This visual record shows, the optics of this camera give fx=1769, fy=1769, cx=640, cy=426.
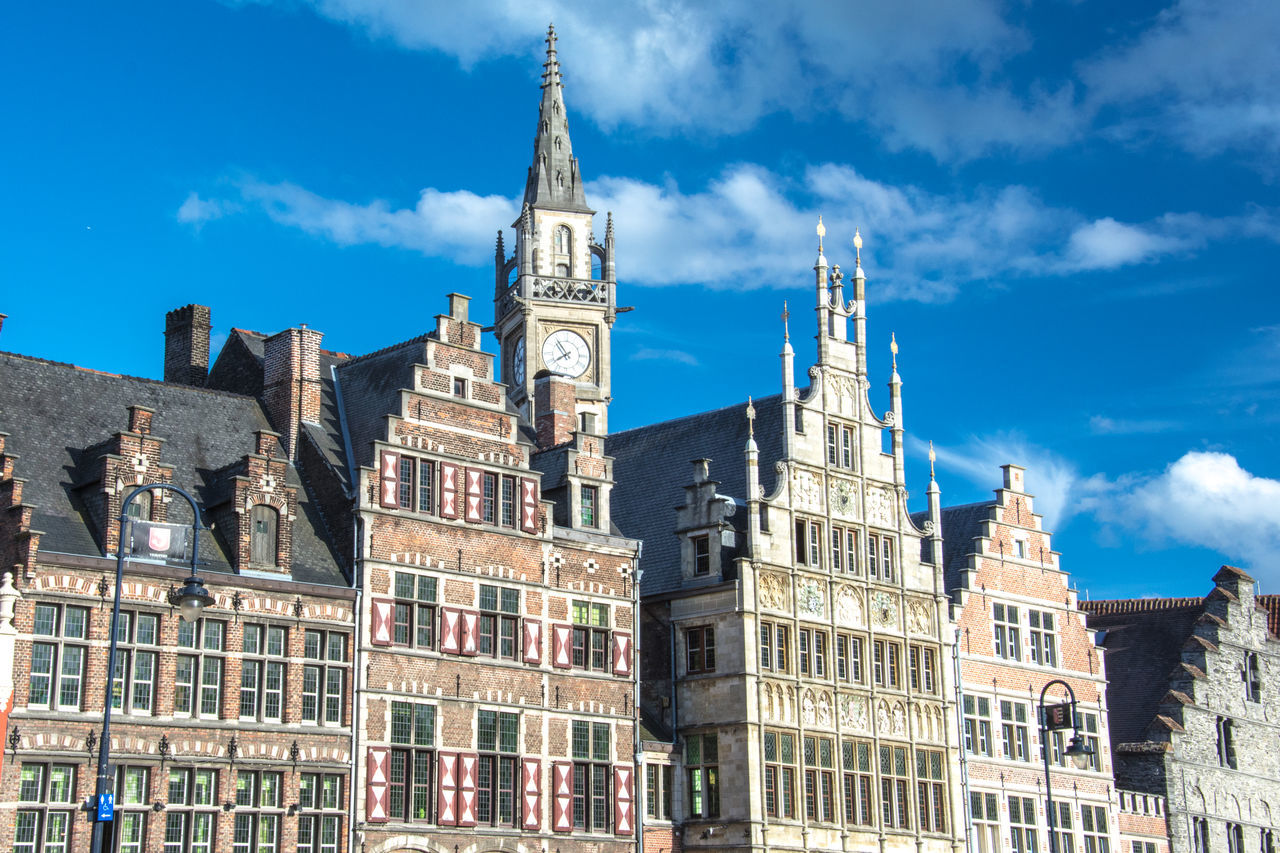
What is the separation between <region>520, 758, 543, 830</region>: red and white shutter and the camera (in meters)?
39.9

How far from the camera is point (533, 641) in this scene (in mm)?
41094

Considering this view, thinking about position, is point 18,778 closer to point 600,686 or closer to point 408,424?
point 408,424

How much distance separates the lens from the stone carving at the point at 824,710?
1812 inches

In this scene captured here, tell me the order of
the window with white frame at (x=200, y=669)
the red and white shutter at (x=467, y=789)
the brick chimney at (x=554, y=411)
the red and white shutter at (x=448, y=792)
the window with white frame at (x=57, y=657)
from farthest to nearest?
1. the brick chimney at (x=554, y=411)
2. the red and white shutter at (x=467, y=789)
3. the red and white shutter at (x=448, y=792)
4. the window with white frame at (x=200, y=669)
5. the window with white frame at (x=57, y=657)

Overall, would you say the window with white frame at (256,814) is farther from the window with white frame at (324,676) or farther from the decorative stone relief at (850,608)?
the decorative stone relief at (850,608)

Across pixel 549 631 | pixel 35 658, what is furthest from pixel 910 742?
pixel 35 658

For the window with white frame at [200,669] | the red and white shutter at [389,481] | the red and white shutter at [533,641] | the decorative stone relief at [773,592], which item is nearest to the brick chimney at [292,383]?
the red and white shutter at [389,481]

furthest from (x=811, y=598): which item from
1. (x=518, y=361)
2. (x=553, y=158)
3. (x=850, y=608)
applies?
(x=553, y=158)

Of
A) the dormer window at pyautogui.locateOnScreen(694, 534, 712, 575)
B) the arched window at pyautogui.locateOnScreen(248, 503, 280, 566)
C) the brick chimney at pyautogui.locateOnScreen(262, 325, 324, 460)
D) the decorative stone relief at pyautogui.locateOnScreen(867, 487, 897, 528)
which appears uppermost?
the brick chimney at pyautogui.locateOnScreen(262, 325, 324, 460)

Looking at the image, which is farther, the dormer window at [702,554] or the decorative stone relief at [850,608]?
the decorative stone relief at [850,608]

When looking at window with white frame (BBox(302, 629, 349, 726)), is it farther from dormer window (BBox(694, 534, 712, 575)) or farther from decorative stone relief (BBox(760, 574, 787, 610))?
decorative stone relief (BBox(760, 574, 787, 610))

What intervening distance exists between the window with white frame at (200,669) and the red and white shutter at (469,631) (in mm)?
5868

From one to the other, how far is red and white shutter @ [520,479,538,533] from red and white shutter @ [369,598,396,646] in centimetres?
446

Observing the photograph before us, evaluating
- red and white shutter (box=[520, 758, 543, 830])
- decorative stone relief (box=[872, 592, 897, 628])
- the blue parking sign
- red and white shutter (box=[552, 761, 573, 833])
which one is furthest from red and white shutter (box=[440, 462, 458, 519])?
decorative stone relief (box=[872, 592, 897, 628])
